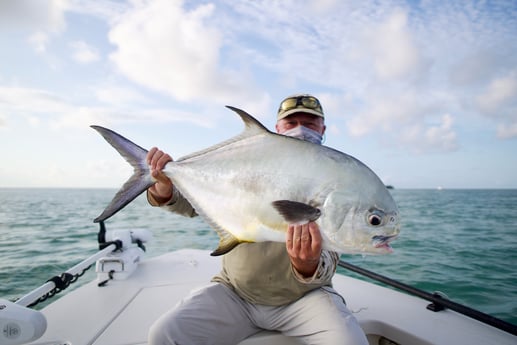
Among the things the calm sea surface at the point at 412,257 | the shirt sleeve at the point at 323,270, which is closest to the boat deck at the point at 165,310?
the shirt sleeve at the point at 323,270

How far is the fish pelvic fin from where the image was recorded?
189 centimetres

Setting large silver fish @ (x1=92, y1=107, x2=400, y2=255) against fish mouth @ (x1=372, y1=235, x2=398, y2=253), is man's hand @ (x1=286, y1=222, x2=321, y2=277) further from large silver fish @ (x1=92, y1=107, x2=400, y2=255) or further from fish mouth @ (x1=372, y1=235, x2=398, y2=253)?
fish mouth @ (x1=372, y1=235, x2=398, y2=253)

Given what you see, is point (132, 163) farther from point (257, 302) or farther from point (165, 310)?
point (165, 310)

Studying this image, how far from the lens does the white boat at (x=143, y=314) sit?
2.10m

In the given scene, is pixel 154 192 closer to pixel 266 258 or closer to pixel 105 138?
pixel 105 138

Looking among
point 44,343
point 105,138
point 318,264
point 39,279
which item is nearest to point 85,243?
point 39,279

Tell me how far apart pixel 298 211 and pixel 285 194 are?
0.12 meters

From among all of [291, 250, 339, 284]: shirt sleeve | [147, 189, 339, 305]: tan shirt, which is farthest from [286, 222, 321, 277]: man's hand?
[147, 189, 339, 305]: tan shirt

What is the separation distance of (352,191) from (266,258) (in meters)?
0.95

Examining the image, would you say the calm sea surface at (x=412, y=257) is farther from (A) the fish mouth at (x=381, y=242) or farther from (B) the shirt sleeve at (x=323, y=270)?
(A) the fish mouth at (x=381, y=242)

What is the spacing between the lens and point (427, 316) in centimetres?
258

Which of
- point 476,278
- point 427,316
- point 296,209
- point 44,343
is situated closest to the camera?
point 296,209

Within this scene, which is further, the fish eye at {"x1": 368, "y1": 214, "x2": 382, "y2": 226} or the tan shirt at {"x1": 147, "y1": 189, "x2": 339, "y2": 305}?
the tan shirt at {"x1": 147, "y1": 189, "x2": 339, "y2": 305}

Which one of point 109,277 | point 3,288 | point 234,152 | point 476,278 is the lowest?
point 3,288
